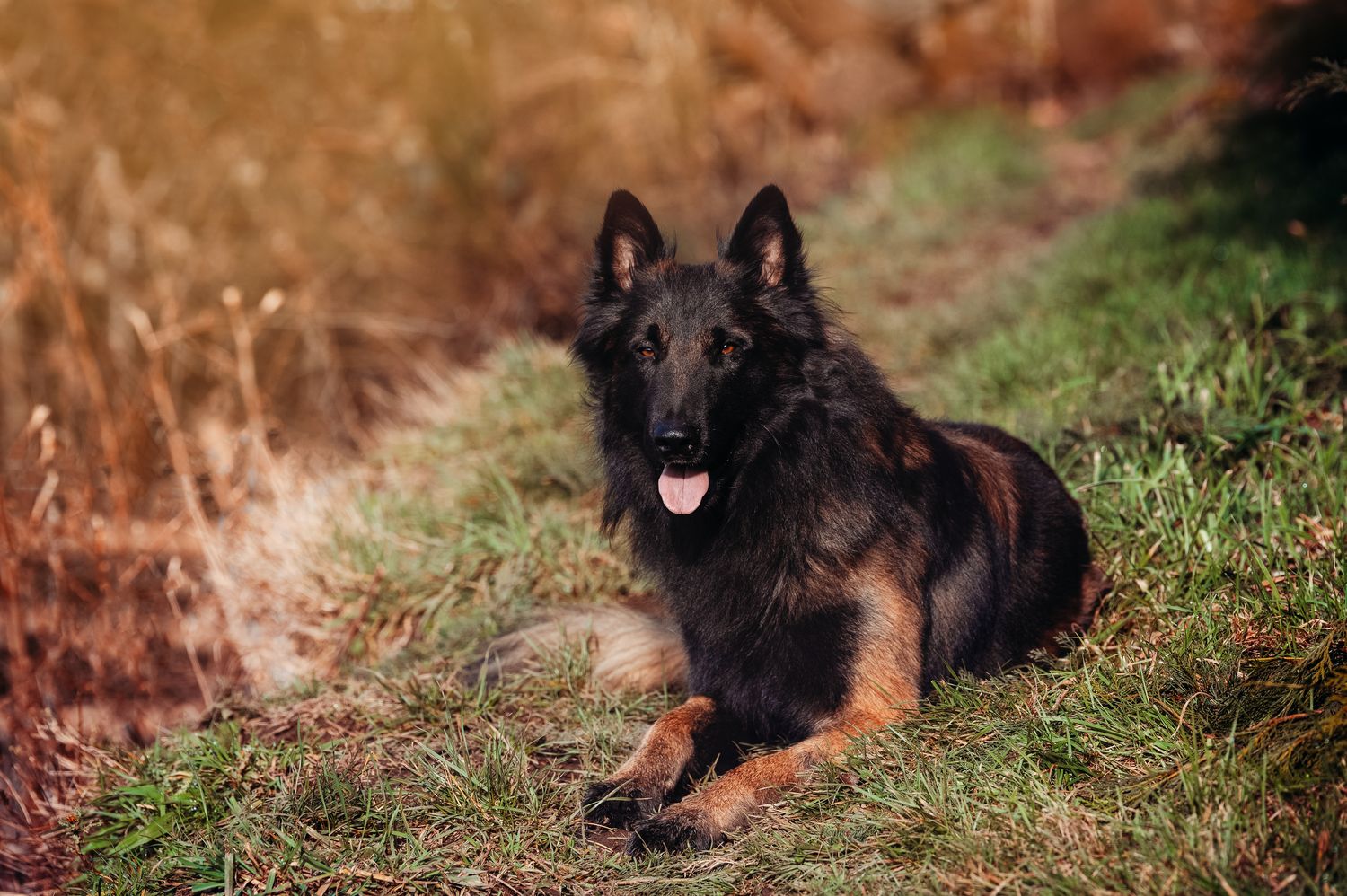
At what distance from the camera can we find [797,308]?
11.3 ft

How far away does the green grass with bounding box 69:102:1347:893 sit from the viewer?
2.60 metres

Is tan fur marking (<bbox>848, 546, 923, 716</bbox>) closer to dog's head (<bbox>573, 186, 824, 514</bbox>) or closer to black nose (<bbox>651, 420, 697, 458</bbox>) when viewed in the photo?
dog's head (<bbox>573, 186, 824, 514</bbox>)

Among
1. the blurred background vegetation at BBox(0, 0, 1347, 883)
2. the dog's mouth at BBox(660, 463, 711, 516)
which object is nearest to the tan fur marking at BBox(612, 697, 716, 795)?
the dog's mouth at BBox(660, 463, 711, 516)

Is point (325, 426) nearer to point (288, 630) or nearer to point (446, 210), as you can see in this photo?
point (446, 210)

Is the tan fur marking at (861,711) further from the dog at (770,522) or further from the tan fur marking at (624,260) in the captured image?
the tan fur marking at (624,260)

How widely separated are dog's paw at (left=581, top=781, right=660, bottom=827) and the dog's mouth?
87 centimetres

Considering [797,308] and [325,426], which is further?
[325,426]

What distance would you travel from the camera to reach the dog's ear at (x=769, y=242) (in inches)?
135

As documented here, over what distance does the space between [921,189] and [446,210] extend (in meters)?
5.12

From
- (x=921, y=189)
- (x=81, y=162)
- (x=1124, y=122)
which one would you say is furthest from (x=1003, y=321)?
(x=81, y=162)

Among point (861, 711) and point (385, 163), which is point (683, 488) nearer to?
point (861, 711)

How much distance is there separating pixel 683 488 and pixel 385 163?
8.82 meters

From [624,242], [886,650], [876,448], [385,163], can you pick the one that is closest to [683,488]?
[876,448]

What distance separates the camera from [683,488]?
11.1 ft
